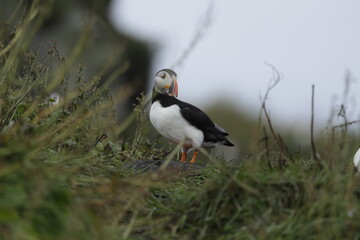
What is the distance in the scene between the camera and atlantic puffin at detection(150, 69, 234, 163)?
635 cm

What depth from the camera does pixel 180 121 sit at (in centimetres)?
638

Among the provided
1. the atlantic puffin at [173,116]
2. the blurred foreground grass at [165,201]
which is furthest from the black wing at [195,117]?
the blurred foreground grass at [165,201]

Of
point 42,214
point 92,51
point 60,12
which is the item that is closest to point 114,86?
point 92,51

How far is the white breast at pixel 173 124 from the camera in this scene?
6344 mm

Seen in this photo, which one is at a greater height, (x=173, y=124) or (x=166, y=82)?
(x=166, y=82)

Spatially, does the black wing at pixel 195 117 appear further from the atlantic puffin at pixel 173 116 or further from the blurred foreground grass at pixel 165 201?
the blurred foreground grass at pixel 165 201

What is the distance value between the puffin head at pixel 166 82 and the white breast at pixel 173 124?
136 millimetres

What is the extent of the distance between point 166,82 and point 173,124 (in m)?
0.38

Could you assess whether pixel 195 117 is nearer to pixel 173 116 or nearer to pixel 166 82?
pixel 173 116

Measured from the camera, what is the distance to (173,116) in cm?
634

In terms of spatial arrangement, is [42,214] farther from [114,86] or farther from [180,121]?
[114,86]

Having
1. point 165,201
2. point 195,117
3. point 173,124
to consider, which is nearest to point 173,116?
point 173,124

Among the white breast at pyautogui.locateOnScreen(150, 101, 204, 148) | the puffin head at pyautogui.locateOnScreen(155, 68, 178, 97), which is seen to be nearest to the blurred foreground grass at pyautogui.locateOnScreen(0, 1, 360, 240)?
the white breast at pyautogui.locateOnScreen(150, 101, 204, 148)

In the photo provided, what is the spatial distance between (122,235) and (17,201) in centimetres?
71
